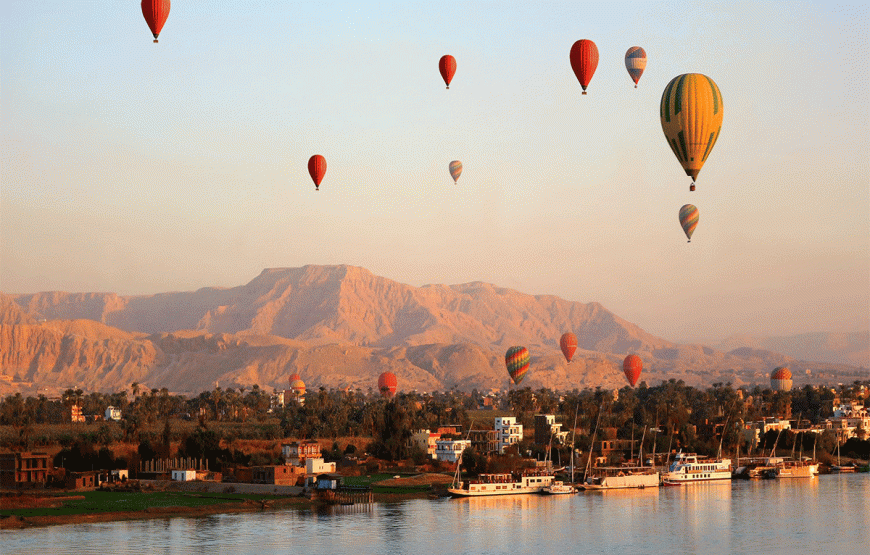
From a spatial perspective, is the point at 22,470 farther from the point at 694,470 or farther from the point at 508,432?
the point at 694,470

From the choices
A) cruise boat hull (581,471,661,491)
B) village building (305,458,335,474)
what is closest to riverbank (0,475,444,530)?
village building (305,458,335,474)

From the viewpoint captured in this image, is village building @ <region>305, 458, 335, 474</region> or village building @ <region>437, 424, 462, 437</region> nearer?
village building @ <region>305, 458, 335, 474</region>

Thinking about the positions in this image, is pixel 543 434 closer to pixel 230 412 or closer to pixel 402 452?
pixel 402 452

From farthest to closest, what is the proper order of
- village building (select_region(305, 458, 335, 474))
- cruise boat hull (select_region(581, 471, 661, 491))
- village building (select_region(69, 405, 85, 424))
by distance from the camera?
village building (select_region(69, 405, 85, 424)) → cruise boat hull (select_region(581, 471, 661, 491)) → village building (select_region(305, 458, 335, 474))

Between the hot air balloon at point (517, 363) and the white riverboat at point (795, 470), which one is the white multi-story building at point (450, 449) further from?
the white riverboat at point (795, 470)

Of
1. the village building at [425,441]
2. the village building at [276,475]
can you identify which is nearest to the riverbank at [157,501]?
the village building at [276,475]

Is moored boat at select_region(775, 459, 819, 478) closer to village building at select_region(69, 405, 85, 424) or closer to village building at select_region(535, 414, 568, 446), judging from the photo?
village building at select_region(535, 414, 568, 446)
